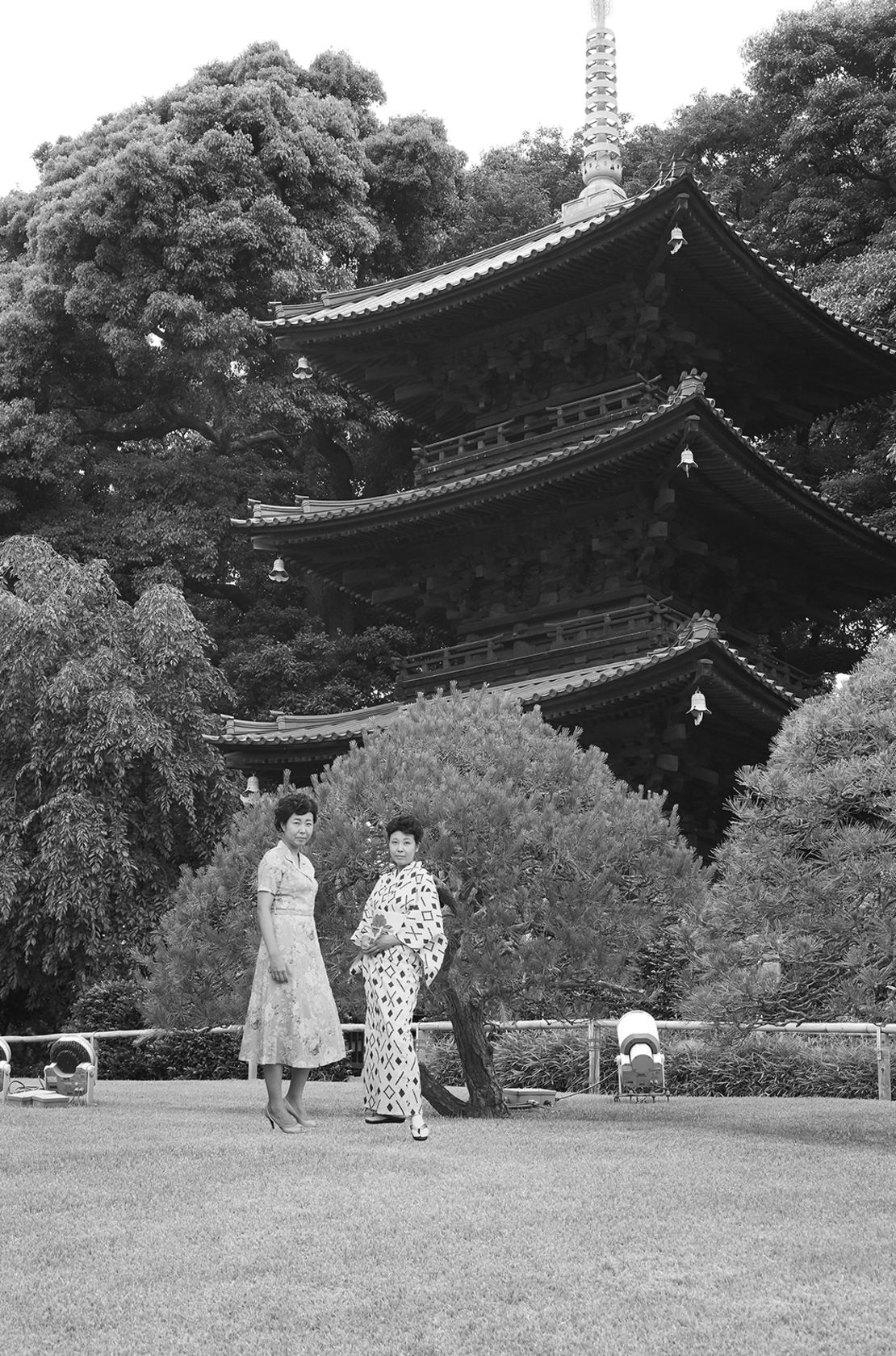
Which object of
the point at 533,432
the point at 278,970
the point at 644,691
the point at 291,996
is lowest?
the point at 291,996

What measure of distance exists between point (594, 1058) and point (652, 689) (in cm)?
415

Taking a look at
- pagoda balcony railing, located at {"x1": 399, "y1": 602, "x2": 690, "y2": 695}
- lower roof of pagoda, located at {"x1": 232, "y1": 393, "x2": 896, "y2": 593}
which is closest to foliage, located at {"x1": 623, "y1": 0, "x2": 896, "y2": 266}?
lower roof of pagoda, located at {"x1": 232, "y1": 393, "x2": 896, "y2": 593}

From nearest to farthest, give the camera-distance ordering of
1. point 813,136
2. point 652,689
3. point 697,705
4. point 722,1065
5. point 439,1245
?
point 439,1245, point 722,1065, point 697,705, point 652,689, point 813,136

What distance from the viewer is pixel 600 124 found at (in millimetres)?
20531

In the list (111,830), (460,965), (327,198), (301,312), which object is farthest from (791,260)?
(460,965)

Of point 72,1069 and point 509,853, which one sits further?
point 72,1069

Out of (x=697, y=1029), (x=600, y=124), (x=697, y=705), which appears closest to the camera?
(x=697, y=1029)

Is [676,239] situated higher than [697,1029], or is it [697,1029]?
[676,239]

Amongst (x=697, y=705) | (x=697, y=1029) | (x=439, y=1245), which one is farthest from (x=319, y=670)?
(x=439, y=1245)

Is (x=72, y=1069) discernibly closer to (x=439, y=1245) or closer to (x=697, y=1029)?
(x=697, y=1029)

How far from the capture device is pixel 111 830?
1947cm

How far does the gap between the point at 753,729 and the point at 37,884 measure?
9.24m

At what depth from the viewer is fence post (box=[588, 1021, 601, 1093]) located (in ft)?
40.0

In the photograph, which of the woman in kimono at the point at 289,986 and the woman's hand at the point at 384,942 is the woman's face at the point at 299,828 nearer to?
the woman in kimono at the point at 289,986
